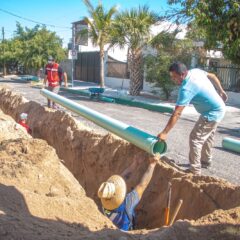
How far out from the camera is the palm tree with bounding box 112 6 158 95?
62.6ft

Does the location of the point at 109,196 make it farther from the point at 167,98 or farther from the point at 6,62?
the point at 6,62

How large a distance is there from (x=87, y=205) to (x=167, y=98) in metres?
13.9

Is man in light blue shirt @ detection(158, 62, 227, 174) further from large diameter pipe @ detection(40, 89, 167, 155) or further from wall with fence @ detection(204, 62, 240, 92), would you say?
wall with fence @ detection(204, 62, 240, 92)

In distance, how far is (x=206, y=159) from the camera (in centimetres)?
669

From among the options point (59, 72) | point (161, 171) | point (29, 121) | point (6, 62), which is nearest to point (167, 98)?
point (59, 72)

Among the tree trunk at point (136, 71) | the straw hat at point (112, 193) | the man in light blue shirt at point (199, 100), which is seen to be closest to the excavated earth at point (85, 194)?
the straw hat at point (112, 193)

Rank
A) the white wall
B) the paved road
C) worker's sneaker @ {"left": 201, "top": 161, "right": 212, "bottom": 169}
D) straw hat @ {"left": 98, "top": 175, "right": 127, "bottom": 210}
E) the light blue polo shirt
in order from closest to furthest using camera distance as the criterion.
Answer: straw hat @ {"left": 98, "top": 175, "right": 127, "bottom": 210}
the light blue polo shirt
worker's sneaker @ {"left": 201, "top": 161, "right": 212, "bottom": 169}
the paved road
the white wall

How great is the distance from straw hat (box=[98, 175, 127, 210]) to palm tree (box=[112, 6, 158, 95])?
16333mm

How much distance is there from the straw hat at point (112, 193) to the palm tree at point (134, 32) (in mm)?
16333

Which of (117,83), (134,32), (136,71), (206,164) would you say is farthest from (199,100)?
(117,83)

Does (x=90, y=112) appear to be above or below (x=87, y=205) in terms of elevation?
above

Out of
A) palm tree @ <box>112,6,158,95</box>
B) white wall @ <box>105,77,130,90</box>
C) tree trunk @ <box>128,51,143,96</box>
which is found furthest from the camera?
white wall @ <box>105,77,130,90</box>

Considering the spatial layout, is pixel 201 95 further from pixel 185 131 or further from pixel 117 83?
pixel 117 83

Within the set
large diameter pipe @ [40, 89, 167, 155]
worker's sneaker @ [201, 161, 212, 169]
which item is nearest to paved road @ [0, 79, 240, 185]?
worker's sneaker @ [201, 161, 212, 169]
